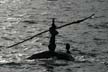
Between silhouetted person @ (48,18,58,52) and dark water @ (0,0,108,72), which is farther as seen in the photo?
dark water @ (0,0,108,72)

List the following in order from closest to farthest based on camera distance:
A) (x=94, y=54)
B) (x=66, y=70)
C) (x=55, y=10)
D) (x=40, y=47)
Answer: (x=66, y=70), (x=94, y=54), (x=40, y=47), (x=55, y=10)

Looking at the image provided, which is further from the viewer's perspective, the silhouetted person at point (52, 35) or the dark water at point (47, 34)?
the dark water at point (47, 34)

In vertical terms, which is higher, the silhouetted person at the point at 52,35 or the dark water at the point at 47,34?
the silhouetted person at the point at 52,35

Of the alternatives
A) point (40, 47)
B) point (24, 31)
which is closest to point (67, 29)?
point (24, 31)

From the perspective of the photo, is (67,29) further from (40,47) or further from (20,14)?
(20,14)

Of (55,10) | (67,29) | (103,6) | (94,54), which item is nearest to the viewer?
(94,54)

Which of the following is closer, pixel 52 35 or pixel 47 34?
pixel 52 35

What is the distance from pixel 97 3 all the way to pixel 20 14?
26.2m

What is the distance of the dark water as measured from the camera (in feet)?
147

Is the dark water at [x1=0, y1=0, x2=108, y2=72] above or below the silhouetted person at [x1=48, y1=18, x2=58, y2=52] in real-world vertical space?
below

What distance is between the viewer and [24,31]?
66188 mm

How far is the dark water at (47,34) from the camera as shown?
4469 centimetres

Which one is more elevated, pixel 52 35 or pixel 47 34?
pixel 52 35

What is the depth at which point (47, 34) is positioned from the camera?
212 feet
